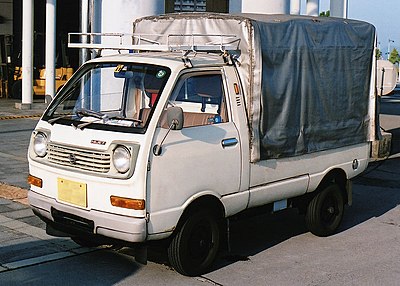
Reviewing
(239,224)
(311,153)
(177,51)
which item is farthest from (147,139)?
(239,224)

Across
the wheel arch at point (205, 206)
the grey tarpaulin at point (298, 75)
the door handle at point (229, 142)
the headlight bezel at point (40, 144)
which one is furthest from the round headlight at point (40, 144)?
the grey tarpaulin at point (298, 75)

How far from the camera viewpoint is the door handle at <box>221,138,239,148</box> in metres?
6.35

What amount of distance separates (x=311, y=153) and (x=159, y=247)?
221 centimetres

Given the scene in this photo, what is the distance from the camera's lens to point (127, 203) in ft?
18.7

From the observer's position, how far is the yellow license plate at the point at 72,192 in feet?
19.5

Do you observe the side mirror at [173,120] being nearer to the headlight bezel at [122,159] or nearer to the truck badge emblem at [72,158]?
the headlight bezel at [122,159]

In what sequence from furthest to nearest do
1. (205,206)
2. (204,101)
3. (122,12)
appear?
(122,12) → (204,101) → (205,206)

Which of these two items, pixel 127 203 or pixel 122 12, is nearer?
pixel 127 203

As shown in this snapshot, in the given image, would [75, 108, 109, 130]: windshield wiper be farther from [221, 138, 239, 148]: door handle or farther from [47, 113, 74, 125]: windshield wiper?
[221, 138, 239, 148]: door handle

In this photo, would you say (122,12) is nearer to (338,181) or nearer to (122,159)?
(338,181)

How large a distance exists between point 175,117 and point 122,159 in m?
0.56

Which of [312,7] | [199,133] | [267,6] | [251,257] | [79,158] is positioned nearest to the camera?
[79,158]

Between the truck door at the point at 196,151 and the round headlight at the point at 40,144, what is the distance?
123cm

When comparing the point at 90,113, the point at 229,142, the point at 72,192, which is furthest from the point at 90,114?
the point at 229,142
